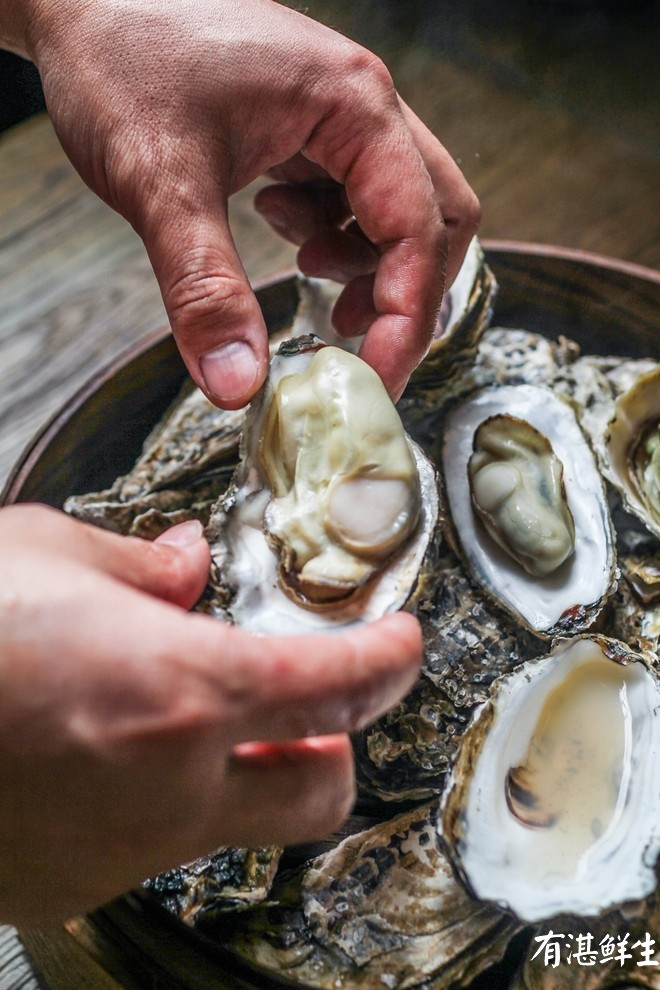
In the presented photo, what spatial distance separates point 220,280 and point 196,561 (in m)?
0.25

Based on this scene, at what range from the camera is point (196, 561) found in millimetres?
623

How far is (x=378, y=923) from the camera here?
28.5 inches

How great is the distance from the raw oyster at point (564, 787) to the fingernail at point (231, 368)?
35 cm

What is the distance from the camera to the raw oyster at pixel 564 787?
2.20ft

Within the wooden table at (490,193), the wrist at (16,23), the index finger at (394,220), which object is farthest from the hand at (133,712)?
the wooden table at (490,193)

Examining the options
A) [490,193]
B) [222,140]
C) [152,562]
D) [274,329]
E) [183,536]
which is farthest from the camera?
[490,193]

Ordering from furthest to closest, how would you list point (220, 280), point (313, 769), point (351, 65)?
point (351, 65), point (220, 280), point (313, 769)

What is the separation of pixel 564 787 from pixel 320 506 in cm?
33

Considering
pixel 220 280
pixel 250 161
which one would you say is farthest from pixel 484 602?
pixel 250 161

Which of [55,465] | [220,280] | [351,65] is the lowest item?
[55,465]

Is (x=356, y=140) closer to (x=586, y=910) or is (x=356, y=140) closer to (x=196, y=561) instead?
(x=196, y=561)

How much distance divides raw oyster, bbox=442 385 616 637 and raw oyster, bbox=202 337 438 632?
20cm

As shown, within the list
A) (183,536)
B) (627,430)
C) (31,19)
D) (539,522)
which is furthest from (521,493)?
(31,19)

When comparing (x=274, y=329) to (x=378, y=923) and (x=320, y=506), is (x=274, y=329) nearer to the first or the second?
(x=320, y=506)
